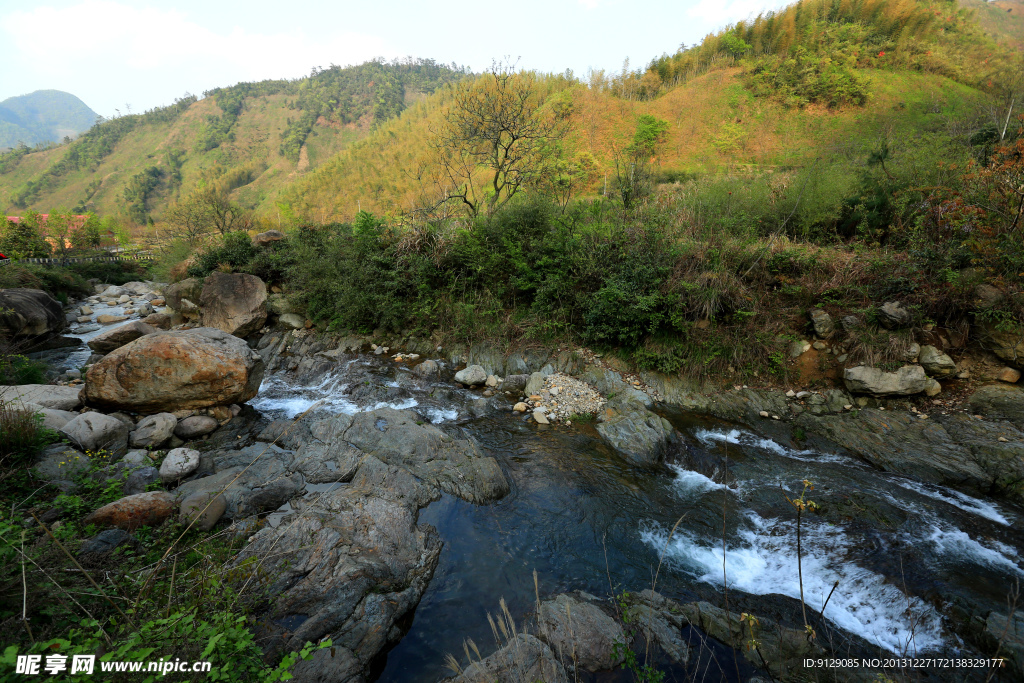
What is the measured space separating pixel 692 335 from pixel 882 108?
92.3ft

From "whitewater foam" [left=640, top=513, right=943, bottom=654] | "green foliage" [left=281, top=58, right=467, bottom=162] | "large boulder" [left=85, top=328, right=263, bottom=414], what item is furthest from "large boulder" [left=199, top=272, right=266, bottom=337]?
"green foliage" [left=281, top=58, right=467, bottom=162]

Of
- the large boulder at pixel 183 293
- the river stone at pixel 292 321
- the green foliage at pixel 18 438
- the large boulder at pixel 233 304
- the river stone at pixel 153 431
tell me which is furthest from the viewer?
the large boulder at pixel 183 293

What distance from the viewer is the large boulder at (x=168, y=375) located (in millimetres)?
6316

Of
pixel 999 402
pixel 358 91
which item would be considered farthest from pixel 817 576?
pixel 358 91

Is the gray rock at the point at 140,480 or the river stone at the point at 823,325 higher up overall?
the river stone at the point at 823,325

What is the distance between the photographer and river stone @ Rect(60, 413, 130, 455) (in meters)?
5.14

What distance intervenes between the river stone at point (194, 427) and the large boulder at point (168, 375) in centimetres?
49

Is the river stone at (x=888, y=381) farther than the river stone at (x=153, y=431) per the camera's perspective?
Yes

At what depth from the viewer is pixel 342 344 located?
10344mm

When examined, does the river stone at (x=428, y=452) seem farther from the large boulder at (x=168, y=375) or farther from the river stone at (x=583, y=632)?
the large boulder at (x=168, y=375)

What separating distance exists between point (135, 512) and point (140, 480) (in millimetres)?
1164

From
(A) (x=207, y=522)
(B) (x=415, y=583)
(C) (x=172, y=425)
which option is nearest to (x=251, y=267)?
(C) (x=172, y=425)

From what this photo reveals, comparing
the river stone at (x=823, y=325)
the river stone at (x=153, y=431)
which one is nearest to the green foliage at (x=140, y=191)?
the river stone at (x=153, y=431)

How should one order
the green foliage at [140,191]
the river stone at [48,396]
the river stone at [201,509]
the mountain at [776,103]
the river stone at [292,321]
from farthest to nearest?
1. the green foliage at [140,191]
2. the mountain at [776,103]
3. the river stone at [292,321]
4. the river stone at [48,396]
5. the river stone at [201,509]
